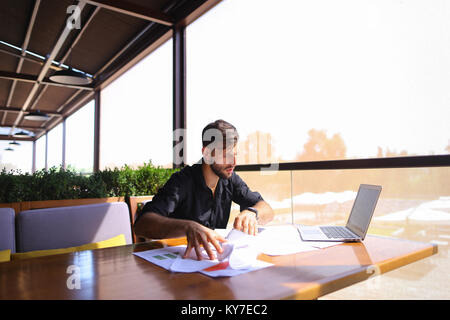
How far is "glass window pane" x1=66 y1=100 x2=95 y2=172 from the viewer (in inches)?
323

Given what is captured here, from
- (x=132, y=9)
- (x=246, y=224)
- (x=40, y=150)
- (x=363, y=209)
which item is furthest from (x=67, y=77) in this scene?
(x=40, y=150)

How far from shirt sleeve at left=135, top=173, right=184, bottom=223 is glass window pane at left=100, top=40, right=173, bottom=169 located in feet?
8.08

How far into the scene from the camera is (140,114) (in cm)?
659

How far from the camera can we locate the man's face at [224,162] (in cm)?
167

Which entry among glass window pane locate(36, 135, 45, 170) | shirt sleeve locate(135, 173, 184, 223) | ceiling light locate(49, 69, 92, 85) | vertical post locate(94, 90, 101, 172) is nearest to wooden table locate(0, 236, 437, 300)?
shirt sleeve locate(135, 173, 184, 223)

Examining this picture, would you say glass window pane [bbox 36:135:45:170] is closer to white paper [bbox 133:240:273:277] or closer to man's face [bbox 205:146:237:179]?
man's face [bbox 205:146:237:179]

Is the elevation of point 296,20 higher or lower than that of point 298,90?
higher

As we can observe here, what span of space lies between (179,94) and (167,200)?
11.2 feet

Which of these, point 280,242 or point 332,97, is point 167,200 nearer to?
point 280,242

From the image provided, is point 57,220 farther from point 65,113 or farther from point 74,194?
point 65,113

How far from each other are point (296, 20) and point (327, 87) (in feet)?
3.00

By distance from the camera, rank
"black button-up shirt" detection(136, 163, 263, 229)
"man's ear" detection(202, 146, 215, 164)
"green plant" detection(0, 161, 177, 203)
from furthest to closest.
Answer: "green plant" detection(0, 161, 177, 203), "man's ear" detection(202, 146, 215, 164), "black button-up shirt" detection(136, 163, 263, 229)
